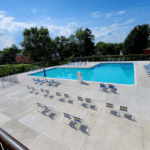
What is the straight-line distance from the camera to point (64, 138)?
17.0 feet

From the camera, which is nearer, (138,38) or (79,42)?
(138,38)

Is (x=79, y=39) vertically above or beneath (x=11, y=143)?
above

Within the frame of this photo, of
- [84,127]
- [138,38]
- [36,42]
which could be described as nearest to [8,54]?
[36,42]

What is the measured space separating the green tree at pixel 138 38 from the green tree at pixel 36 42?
99.7 feet

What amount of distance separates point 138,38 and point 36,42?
36840mm

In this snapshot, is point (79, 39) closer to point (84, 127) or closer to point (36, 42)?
point (36, 42)

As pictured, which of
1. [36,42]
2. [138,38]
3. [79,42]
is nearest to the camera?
[36,42]

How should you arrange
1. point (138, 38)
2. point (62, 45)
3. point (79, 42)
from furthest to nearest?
point (62, 45), point (79, 42), point (138, 38)

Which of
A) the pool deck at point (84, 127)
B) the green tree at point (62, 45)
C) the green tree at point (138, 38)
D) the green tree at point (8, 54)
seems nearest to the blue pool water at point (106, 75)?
the pool deck at point (84, 127)

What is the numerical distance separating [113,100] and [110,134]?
371cm

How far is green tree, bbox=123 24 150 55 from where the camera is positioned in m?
35.3

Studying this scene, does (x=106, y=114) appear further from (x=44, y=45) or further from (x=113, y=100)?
(x=44, y=45)

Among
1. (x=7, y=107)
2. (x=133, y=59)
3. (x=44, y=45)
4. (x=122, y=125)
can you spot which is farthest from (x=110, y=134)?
(x=44, y=45)

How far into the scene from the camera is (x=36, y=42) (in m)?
33.5
